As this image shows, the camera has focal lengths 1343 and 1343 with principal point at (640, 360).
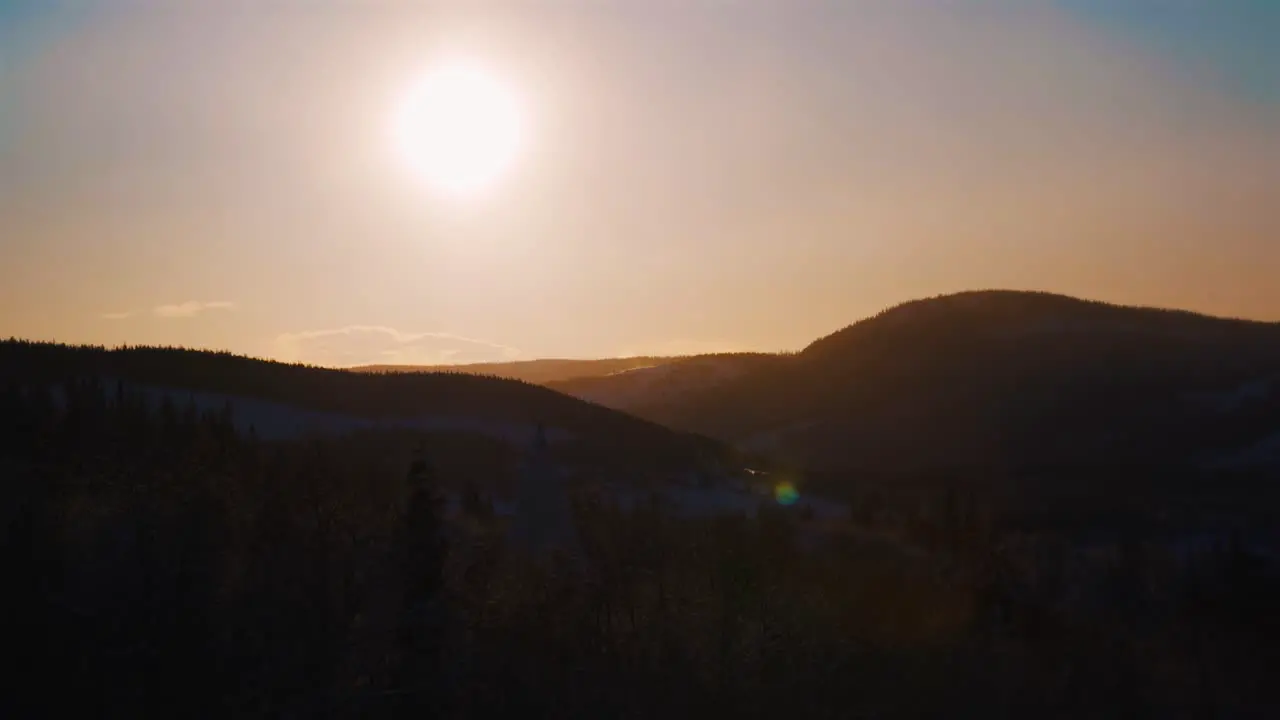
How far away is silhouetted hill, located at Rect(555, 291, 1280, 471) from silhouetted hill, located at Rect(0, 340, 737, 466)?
21.3 metres

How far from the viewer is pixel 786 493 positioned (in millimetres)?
37969

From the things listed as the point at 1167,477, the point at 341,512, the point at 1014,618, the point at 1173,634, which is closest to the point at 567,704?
the point at 341,512

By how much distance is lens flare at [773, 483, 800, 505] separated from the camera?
35350 mm

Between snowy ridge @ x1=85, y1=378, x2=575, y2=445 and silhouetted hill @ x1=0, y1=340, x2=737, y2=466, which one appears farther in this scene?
silhouetted hill @ x1=0, y1=340, x2=737, y2=466

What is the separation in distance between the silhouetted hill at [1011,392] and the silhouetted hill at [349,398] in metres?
21.3

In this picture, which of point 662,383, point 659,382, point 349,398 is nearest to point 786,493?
point 349,398

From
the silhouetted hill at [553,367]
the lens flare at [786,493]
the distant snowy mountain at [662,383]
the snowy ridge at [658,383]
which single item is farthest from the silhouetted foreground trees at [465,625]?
the silhouetted hill at [553,367]

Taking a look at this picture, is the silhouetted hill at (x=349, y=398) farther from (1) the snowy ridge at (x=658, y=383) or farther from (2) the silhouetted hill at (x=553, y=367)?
(2) the silhouetted hill at (x=553, y=367)

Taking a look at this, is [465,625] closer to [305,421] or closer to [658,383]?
[305,421]

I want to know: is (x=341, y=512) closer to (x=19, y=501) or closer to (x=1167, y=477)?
(x=19, y=501)

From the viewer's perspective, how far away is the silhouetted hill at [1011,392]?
205 ft

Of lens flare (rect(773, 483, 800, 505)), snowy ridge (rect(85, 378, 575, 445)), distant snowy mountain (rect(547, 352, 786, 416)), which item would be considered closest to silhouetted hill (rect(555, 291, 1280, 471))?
distant snowy mountain (rect(547, 352, 786, 416))

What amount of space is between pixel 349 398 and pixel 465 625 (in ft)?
107

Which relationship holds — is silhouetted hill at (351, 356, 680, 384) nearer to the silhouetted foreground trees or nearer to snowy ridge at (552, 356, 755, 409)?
snowy ridge at (552, 356, 755, 409)
